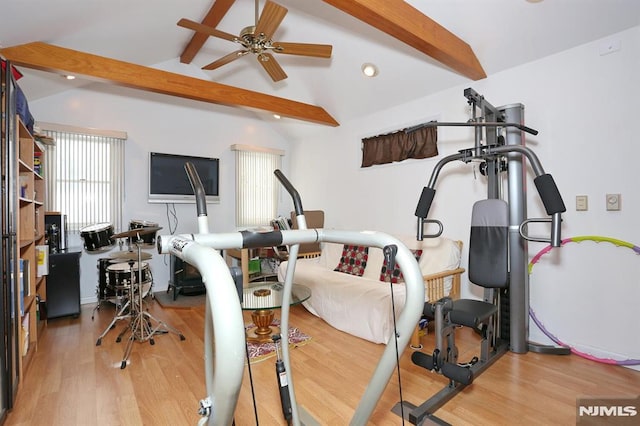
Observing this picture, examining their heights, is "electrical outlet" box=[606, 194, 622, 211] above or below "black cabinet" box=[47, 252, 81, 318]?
above

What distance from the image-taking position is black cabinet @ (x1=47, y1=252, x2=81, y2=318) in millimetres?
3240

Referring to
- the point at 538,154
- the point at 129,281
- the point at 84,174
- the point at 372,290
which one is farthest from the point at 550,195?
the point at 84,174

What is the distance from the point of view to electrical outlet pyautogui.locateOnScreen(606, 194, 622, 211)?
225 centimetres

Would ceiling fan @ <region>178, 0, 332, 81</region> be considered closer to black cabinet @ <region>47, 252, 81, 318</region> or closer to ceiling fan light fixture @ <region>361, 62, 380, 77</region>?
ceiling fan light fixture @ <region>361, 62, 380, 77</region>

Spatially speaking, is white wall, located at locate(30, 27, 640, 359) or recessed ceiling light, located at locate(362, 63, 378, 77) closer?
white wall, located at locate(30, 27, 640, 359)

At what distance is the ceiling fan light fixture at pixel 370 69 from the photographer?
3391mm

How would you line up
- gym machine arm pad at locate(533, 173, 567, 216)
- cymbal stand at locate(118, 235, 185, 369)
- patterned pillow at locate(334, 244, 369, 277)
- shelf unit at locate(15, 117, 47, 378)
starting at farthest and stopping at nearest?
patterned pillow at locate(334, 244, 369, 277) < cymbal stand at locate(118, 235, 185, 369) < shelf unit at locate(15, 117, 47, 378) < gym machine arm pad at locate(533, 173, 567, 216)

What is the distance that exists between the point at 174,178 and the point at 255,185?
3.93 feet

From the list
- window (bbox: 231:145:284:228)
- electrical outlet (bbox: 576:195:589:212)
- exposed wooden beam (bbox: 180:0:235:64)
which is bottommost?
electrical outlet (bbox: 576:195:589:212)

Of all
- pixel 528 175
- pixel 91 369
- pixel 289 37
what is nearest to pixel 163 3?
pixel 289 37

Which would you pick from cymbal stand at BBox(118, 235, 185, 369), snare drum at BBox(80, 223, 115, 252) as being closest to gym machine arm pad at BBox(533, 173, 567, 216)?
cymbal stand at BBox(118, 235, 185, 369)

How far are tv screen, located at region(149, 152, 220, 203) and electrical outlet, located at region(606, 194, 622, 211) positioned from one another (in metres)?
4.34

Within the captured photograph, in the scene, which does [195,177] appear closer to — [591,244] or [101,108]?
[591,244]

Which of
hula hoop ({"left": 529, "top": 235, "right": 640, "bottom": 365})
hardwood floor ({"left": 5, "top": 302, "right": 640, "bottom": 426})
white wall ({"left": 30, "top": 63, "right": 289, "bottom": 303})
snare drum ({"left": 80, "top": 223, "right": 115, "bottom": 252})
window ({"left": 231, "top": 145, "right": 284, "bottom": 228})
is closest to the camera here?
hardwood floor ({"left": 5, "top": 302, "right": 640, "bottom": 426})
